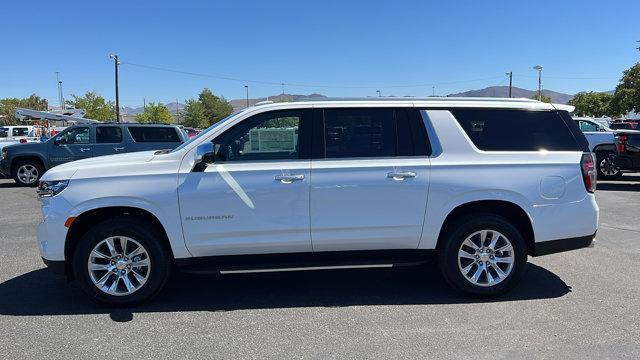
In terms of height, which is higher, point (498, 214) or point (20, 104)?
point (20, 104)

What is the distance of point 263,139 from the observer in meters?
4.71

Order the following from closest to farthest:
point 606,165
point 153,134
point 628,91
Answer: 1. point 153,134
2. point 606,165
3. point 628,91

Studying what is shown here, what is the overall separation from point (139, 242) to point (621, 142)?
38.8ft

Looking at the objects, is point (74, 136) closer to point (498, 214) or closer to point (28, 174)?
point (28, 174)

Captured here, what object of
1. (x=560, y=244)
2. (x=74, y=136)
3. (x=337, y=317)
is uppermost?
(x=74, y=136)

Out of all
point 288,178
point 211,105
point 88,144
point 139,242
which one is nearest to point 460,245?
point 288,178

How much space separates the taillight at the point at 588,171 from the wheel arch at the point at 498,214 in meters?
0.65

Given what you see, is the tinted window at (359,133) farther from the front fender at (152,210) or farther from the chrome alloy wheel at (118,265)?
the chrome alloy wheel at (118,265)

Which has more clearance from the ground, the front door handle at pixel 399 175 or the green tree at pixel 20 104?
the green tree at pixel 20 104

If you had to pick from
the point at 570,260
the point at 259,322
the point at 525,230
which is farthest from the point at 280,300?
the point at 570,260

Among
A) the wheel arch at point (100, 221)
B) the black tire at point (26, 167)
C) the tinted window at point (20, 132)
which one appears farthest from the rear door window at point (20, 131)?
the wheel arch at point (100, 221)

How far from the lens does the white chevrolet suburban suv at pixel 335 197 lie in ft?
14.5

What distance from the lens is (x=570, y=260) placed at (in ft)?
19.9

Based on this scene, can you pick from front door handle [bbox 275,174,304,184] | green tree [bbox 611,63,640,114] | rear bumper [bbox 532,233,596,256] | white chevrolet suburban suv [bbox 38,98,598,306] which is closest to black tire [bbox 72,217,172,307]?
white chevrolet suburban suv [bbox 38,98,598,306]
